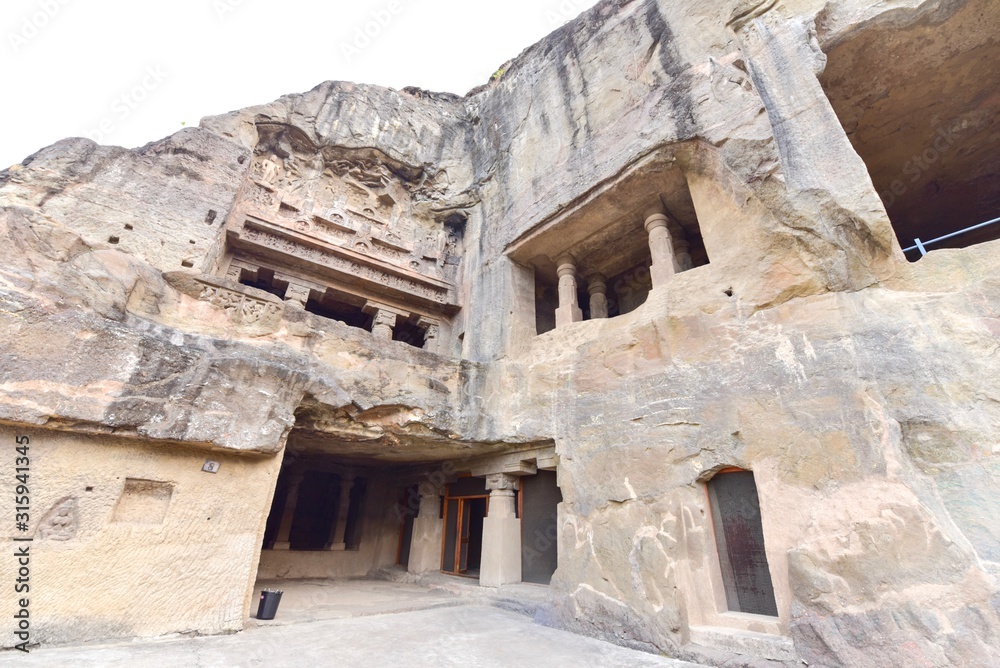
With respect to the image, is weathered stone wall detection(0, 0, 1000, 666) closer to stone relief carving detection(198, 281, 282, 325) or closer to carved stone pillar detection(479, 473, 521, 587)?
stone relief carving detection(198, 281, 282, 325)

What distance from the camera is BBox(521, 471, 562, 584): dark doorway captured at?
6.73 m

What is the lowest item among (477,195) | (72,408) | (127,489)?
(127,489)

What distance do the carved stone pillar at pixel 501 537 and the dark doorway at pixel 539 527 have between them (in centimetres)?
13

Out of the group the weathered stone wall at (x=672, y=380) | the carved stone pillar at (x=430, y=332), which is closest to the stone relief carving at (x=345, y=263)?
the carved stone pillar at (x=430, y=332)

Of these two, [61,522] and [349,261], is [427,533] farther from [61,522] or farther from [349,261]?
[349,261]

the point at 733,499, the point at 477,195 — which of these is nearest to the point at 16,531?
the point at 733,499

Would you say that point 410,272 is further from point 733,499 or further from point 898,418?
point 898,418

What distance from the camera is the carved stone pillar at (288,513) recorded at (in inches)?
338

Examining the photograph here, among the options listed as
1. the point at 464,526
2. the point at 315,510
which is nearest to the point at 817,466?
the point at 464,526

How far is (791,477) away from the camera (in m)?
3.97

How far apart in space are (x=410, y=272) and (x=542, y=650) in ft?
25.9

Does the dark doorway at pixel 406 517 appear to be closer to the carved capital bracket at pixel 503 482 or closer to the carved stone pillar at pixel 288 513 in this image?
the carved stone pillar at pixel 288 513

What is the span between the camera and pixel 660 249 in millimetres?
6789

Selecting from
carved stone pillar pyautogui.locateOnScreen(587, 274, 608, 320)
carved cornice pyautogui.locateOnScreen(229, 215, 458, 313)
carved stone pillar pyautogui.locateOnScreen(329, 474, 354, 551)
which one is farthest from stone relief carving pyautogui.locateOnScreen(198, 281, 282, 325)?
carved stone pillar pyautogui.locateOnScreen(587, 274, 608, 320)
